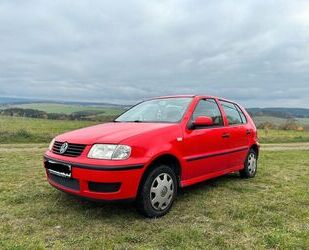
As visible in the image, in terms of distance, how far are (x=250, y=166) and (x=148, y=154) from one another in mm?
3838

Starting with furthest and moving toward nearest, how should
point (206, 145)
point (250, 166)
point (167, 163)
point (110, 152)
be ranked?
point (250, 166), point (206, 145), point (167, 163), point (110, 152)

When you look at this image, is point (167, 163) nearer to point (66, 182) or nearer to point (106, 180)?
point (106, 180)

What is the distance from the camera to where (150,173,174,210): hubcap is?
481 centimetres

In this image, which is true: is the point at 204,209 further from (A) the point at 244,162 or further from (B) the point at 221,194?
(A) the point at 244,162

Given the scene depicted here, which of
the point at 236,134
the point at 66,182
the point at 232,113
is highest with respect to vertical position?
the point at 232,113

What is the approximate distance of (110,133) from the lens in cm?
490

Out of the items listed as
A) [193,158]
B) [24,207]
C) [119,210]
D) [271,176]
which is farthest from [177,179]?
[271,176]

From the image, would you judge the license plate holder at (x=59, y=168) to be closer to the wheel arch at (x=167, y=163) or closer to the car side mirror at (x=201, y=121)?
the wheel arch at (x=167, y=163)

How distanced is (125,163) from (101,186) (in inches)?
16.5

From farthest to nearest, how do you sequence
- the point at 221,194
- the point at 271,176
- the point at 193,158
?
the point at 271,176
the point at 221,194
the point at 193,158

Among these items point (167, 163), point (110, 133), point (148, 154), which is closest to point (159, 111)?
point (167, 163)

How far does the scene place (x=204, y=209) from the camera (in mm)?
5297

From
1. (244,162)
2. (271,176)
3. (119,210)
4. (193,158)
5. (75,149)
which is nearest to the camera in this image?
(75,149)

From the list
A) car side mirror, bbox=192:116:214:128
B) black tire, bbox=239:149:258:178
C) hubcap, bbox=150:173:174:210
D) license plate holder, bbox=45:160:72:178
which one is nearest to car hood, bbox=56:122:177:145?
license plate holder, bbox=45:160:72:178
